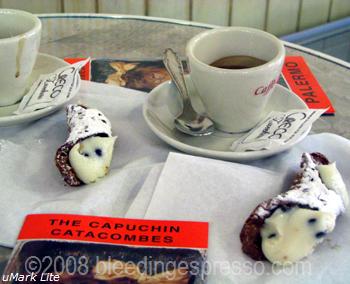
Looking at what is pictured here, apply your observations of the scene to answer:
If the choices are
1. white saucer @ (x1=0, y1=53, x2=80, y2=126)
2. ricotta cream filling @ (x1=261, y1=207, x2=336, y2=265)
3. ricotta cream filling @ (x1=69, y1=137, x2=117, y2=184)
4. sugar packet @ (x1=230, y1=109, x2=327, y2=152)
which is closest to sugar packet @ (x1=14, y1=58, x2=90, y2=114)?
white saucer @ (x1=0, y1=53, x2=80, y2=126)

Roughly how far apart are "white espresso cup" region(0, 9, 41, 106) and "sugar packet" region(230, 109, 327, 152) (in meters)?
0.30

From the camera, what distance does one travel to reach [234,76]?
0.64m

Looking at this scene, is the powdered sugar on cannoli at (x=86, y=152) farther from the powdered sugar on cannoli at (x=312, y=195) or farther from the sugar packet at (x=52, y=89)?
the powdered sugar on cannoli at (x=312, y=195)

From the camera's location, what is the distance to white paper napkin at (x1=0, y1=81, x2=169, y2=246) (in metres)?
0.59

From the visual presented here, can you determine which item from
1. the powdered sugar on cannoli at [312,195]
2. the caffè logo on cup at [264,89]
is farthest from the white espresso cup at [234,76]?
the powdered sugar on cannoli at [312,195]

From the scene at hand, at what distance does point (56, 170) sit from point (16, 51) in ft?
0.56

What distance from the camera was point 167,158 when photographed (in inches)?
24.8

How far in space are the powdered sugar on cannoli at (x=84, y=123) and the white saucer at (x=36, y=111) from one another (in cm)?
4

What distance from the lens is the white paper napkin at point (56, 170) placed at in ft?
1.93

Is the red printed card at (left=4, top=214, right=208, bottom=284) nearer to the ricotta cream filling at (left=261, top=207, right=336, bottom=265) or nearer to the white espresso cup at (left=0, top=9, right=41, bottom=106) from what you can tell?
the ricotta cream filling at (left=261, top=207, right=336, bottom=265)

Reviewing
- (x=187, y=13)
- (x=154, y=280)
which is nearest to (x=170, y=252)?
(x=154, y=280)

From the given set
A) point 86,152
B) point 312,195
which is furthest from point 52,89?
point 312,195

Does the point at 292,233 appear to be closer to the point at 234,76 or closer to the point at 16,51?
the point at 234,76

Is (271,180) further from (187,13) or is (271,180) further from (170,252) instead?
(187,13)
